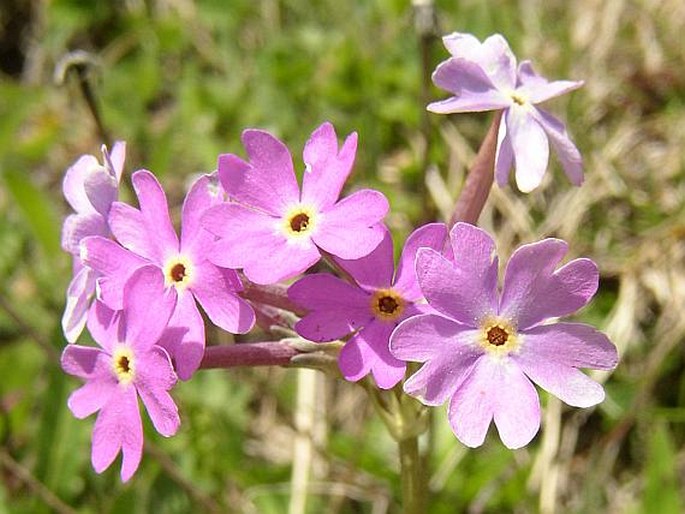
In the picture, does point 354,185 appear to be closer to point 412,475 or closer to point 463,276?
point 412,475

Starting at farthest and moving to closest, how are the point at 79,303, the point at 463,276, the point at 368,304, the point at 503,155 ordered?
the point at 79,303
the point at 503,155
the point at 368,304
the point at 463,276

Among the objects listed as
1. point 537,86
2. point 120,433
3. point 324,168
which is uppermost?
point 537,86

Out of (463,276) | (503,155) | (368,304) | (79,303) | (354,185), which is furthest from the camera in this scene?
(354,185)

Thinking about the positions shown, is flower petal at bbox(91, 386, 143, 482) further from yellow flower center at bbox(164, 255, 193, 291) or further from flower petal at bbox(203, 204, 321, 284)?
flower petal at bbox(203, 204, 321, 284)

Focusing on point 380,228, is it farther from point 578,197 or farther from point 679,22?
point 679,22

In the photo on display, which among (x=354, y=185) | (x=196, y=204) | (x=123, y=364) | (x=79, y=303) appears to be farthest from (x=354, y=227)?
(x=354, y=185)

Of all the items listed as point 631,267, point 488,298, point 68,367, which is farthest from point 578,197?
point 68,367

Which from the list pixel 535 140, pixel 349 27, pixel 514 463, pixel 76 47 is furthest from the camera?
pixel 76 47
